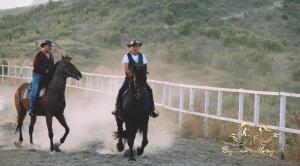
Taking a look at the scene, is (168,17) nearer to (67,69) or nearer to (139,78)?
(67,69)

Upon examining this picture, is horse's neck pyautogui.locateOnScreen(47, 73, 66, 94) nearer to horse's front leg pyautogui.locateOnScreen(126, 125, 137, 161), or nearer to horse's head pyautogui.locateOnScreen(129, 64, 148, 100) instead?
horse's front leg pyautogui.locateOnScreen(126, 125, 137, 161)

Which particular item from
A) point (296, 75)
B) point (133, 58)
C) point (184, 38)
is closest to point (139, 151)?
point (133, 58)

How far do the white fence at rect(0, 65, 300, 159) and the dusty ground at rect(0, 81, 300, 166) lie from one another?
2.18 ft

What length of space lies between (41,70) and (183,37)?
176 feet

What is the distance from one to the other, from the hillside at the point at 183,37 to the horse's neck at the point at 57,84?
74.8 feet

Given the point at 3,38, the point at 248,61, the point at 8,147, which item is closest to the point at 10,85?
the point at 248,61

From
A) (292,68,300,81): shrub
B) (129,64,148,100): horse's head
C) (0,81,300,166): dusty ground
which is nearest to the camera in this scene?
(129,64,148,100): horse's head

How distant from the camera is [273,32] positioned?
7425 cm

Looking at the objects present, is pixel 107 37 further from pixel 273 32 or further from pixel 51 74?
pixel 51 74

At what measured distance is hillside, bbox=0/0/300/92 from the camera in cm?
4578

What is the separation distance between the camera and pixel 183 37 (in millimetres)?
67875

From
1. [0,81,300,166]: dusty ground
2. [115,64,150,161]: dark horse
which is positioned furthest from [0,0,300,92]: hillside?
[115,64,150,161]: dark horse

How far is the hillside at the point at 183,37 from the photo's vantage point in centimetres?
4578

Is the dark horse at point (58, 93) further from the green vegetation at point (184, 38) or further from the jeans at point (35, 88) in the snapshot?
the green vegetation at point (184, 38)
